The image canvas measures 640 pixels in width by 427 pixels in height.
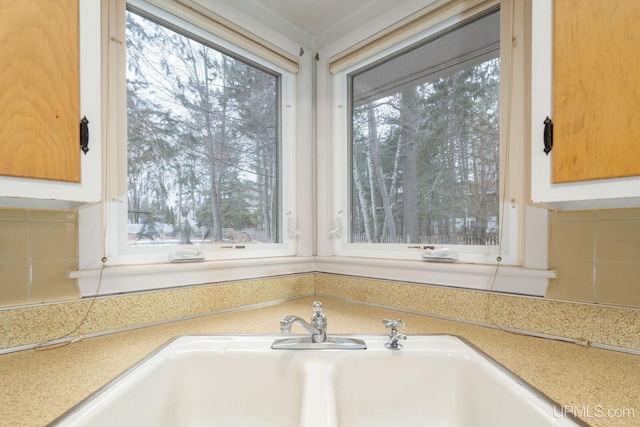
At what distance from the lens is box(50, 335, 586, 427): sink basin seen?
78cm

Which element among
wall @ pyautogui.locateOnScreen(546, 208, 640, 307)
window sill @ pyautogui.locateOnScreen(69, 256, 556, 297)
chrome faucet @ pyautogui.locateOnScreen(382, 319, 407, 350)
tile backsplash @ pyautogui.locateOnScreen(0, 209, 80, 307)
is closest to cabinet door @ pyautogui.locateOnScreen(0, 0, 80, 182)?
tile backsplash @ pyautogui.locateOnScreen(0, 209, 80, 307)

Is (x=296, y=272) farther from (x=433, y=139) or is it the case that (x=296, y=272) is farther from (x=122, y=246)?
(x=433, y=139)

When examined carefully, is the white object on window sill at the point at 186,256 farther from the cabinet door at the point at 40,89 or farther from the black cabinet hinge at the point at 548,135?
the black cabinet hinge at the point at 548,135

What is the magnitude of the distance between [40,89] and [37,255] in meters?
0.52

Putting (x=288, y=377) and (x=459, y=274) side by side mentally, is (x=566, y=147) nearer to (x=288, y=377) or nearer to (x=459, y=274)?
(x=459, y=274)

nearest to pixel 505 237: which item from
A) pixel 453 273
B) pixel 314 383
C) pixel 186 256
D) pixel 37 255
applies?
pixel 453 273

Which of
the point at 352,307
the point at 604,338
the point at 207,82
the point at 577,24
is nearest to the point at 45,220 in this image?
the point at 207,82

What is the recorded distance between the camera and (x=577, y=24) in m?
0.67

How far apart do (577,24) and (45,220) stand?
4.97ft

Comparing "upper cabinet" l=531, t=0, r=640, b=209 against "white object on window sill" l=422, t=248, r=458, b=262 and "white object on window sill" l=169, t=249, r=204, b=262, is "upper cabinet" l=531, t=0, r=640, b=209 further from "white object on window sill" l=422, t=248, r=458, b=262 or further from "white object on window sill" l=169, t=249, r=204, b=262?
"white object on window sill" l=169, t=249, r=204, b=262

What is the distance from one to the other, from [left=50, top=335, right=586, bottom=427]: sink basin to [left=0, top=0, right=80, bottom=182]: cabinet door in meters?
0.54

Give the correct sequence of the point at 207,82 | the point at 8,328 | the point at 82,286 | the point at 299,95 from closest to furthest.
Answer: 1. the point at 8,328
2. the point at 82,286
3. the point at 207,82
4. the point at 299,95

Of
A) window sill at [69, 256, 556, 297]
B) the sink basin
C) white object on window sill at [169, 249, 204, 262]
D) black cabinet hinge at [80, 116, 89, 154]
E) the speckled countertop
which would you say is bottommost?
the sink basin

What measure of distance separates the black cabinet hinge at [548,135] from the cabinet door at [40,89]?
1.14 m
